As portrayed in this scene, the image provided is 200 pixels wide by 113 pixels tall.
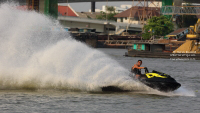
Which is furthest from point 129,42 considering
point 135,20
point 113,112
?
point 113,112

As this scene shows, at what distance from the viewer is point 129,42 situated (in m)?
118

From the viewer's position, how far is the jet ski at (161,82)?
21156 millimetres

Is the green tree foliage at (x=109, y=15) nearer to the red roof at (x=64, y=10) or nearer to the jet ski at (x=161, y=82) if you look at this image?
the red roof at (x=64, y=10)

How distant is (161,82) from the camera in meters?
21.2

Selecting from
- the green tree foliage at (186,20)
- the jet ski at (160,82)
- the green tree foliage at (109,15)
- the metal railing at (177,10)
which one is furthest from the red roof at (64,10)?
Answer: the jet ski at (160,82)

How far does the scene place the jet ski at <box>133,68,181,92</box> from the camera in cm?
2116

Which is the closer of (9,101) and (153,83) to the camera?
(9,101)

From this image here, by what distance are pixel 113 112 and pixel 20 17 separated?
11.0m

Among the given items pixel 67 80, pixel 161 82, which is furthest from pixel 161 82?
pixel 67 80

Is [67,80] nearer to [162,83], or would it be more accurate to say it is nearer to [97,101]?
[97,101]

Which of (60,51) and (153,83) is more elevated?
(60,51)

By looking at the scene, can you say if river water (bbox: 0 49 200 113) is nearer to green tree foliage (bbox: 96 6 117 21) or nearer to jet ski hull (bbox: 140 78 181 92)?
jet ski hull (bbox: 140 78 181 92)

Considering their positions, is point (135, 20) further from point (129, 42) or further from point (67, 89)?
point (67, 89)

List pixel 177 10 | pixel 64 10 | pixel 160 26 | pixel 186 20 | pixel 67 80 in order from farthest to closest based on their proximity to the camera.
→ pixel 64 10, pixel 186 20, pixel 160 26, pixel 177 10, pixel 67 80
